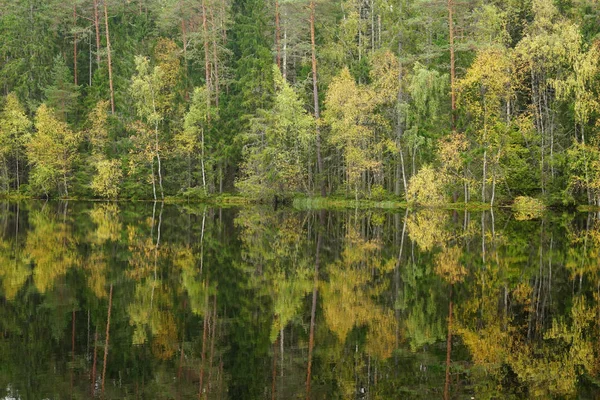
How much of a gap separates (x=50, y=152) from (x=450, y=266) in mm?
46050

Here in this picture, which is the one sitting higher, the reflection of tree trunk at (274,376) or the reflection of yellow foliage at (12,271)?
the reflection of yellow foliage at (12,271)

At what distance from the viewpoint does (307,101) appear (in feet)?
169

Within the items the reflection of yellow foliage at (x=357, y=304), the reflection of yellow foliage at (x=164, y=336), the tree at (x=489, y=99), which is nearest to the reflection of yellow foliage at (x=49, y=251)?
the reflection of yellow foliage at (x=164, y=336)

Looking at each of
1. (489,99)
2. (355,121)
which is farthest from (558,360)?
(355,121)

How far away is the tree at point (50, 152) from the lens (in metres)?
54.8

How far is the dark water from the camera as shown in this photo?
8484 millimetres

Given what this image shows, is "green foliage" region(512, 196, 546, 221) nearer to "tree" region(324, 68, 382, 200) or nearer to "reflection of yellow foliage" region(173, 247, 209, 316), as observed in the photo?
"tree" region(324, 68, 382, 200)

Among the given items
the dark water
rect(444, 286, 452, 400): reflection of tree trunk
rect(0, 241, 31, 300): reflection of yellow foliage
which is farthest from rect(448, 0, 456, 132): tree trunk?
rect(444, 286, 452, 400): reflection of tree trunk

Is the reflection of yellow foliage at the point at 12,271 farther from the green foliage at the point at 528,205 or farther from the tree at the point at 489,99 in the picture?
the green foliage at the point at 528,205

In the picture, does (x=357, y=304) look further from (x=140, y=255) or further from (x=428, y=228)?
(x=428, y=228)

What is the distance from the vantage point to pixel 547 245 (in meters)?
21.5

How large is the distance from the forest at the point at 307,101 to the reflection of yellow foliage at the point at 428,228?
539 centimetres

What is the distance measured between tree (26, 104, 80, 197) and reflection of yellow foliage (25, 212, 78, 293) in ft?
85.7

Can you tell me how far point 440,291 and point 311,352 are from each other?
17.0 ft
